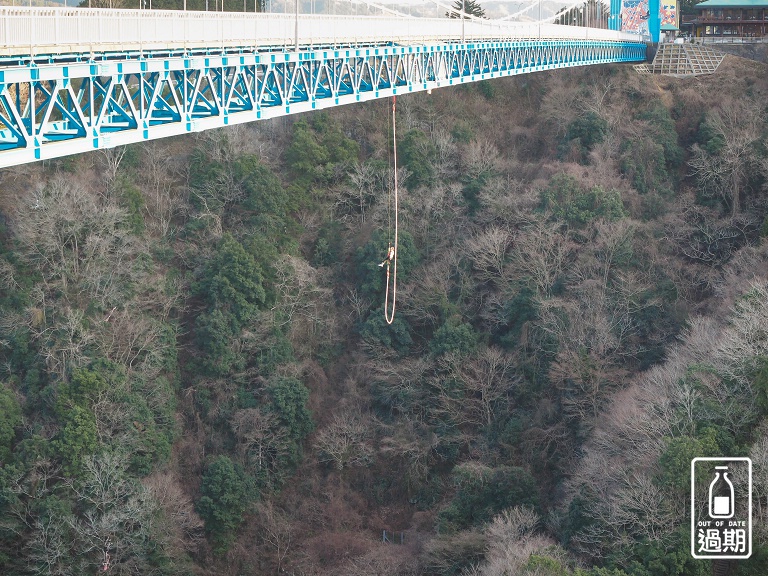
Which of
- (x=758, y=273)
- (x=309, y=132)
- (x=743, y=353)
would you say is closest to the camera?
(x=743, y=353)

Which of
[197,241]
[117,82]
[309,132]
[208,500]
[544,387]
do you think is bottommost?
[208,500]

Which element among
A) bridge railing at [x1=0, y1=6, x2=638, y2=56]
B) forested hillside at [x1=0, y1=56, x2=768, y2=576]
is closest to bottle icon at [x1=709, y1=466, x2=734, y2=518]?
forested hillside at [x1=0, y1=56, x2=768, y2=576]

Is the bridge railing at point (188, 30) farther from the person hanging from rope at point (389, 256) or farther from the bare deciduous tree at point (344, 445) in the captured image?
A: the bare deciduous tree at point (344, 445)

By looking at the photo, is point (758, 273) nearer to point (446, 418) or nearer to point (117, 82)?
point (446, 418)

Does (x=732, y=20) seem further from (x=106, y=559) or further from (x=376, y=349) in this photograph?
(x=106, y=559)

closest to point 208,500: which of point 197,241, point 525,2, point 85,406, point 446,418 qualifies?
point 85,406
